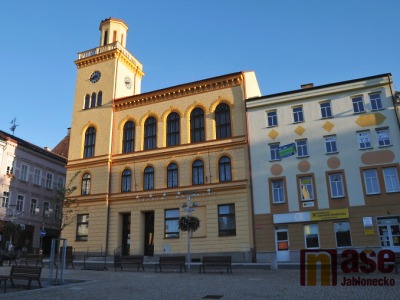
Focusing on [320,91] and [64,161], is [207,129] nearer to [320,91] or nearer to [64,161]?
[320,91]

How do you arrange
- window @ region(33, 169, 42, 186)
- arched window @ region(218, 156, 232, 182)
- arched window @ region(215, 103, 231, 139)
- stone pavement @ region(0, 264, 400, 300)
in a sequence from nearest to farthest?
1. stone pavement @ region(0, 264, 400, 300)
2. arched window @ region(218, 156, 232, 182)
3. arched window @ region(215, 103, 231, 139)
4. window @ region(33, 169, 42, 186)

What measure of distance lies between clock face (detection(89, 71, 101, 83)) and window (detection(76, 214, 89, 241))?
46.6ft

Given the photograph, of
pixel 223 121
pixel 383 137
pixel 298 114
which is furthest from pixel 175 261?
pixel 383 137

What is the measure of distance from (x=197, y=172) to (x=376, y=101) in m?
15.3

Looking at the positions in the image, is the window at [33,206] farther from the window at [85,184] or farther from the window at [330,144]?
the window at [330,144]

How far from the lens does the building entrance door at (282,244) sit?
27.7 m

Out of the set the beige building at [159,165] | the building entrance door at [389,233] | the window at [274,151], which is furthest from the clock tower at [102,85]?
the building entrance door at [389,233]

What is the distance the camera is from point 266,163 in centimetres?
3020

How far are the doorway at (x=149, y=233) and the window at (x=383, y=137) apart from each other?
1962 centimetres

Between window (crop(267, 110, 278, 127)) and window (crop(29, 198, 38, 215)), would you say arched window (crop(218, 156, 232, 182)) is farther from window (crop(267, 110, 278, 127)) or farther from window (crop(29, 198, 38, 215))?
window (crop(29, 198, 38, 215))

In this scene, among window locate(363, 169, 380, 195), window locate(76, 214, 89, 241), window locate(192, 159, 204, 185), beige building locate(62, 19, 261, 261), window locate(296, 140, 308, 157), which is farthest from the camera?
window locate(76, 214, 89, 241)

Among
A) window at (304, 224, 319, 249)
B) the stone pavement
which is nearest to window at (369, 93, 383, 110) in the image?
window at (304, 224, 319, 249)

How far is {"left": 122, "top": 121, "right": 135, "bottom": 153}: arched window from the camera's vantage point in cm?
3653

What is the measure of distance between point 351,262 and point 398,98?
43.2 feet
